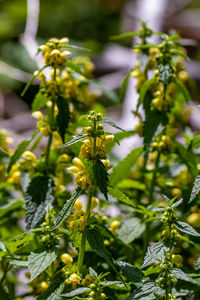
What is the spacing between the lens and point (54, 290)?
2.51 feet

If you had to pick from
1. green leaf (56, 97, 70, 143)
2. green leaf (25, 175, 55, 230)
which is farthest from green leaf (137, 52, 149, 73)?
green leaf (25, 175, 55, 230)

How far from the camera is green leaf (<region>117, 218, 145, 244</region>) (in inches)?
39.1

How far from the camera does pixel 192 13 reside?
458 cm

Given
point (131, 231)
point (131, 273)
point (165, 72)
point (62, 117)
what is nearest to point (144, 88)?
point (165, 72)

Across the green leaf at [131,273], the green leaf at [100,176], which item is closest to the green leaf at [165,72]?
the green leaf at [100,176]

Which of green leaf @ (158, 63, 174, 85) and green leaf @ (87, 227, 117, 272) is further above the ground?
green leaf @ (158, 63, 174, 85)

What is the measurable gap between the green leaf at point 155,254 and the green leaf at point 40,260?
0.17 m

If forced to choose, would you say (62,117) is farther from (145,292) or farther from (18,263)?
(145,292)

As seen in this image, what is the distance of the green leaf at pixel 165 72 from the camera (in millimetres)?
952

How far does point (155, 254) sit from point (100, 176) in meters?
0.16

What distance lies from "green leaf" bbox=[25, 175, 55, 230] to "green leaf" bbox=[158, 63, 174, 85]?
35cm

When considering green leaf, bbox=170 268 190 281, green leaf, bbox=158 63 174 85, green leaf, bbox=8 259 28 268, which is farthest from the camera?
green leaf, bbox=158 63 174 85

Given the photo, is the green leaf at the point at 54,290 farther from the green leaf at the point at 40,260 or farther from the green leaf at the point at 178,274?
the green leaf at the point at 178,274

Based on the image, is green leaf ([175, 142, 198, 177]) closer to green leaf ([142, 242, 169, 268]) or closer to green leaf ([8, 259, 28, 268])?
green leaf ([142, 242, 169, 268])
